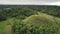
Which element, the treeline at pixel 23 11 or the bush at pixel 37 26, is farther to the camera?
the treeline at pixel 23 11

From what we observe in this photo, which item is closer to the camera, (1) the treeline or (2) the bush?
(2) the bush

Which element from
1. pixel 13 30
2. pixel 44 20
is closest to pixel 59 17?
pixel 44 20

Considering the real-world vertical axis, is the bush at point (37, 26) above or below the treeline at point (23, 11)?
below

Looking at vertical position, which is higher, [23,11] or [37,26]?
[23,11]

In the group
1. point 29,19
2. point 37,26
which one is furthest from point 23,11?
point 37,26

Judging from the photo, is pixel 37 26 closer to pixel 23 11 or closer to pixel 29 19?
pixel 29 19

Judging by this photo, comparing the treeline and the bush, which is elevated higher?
the treeline

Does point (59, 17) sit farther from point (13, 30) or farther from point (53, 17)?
point (13, 30)

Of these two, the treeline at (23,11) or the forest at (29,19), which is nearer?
the forest at (29,19)
